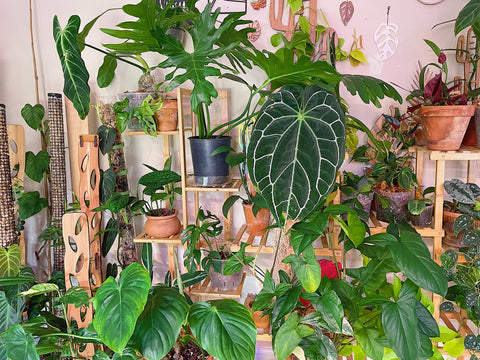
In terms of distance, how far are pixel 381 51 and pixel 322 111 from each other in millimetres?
896

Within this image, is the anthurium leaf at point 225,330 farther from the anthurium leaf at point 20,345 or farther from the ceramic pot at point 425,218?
the ceramic pot at point 425,218

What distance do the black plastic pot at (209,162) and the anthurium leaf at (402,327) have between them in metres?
0.77

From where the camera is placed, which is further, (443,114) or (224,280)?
(224,280)

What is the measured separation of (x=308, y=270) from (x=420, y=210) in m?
0.64

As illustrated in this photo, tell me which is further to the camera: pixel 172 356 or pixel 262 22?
pixel 262 22

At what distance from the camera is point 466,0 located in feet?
5.53

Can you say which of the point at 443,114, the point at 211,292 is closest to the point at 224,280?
the point at 211,292

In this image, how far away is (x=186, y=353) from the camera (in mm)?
1553

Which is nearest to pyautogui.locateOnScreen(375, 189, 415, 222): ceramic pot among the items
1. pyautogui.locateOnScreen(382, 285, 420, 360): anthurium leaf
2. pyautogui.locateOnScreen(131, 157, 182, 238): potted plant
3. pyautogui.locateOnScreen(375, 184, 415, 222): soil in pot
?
pyautogui.locateOnScreen(375, 184, 415, 222): soil in pot

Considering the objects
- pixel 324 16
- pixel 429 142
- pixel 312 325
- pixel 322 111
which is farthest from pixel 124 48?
pixel 429 142

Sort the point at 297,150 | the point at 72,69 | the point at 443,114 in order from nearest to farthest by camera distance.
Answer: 1. the point at 297,150
2. the point at 72,69
3. the point at 443,114

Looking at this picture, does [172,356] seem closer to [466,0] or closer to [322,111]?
[322,111]

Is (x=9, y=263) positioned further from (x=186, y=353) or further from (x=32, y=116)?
(x=186, y=353)

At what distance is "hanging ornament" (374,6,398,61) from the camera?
1739mm
